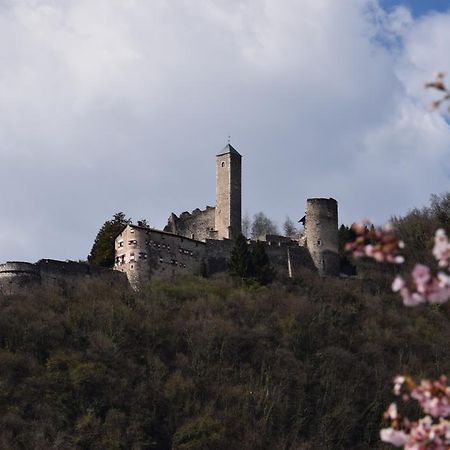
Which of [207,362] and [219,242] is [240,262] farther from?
[207,362]

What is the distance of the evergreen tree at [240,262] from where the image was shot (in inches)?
1774

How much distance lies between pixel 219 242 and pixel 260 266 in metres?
2.22

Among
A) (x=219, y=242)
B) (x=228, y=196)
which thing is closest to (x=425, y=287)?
(x=219, y=242)

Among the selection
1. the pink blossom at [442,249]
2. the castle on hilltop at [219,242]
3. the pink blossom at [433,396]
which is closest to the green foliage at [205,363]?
the castle on hilltop at [219,242]

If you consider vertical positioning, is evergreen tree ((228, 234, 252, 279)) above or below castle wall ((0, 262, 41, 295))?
above

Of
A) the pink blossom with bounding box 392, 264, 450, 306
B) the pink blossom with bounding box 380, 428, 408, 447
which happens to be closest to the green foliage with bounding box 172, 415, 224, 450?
the pink blossom with bounding box 380, 428, 408, 447

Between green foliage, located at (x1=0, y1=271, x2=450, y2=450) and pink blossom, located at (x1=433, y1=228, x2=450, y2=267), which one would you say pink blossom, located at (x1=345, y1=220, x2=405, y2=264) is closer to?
pink blossom, located at (x1=433, y1=228, x2=450, y2=267)

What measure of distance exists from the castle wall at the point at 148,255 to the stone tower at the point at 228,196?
13.2 feet

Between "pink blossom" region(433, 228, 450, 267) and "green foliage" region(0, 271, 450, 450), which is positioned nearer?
"pink blossom" region(433, 228, 450, 267)

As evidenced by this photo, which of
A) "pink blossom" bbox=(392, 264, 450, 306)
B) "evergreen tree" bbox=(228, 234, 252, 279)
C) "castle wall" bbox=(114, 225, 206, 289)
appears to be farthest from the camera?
"evergreen tree" bbox=(228, 234, 252, 279)

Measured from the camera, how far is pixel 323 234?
1881 inches

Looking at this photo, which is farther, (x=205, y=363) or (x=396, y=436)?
(x=205, y=363)

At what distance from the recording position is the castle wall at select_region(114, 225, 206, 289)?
43438 millimetres

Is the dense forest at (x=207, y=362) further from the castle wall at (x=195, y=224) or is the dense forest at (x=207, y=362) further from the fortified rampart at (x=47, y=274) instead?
the castle wall at (x=195, y=224)
